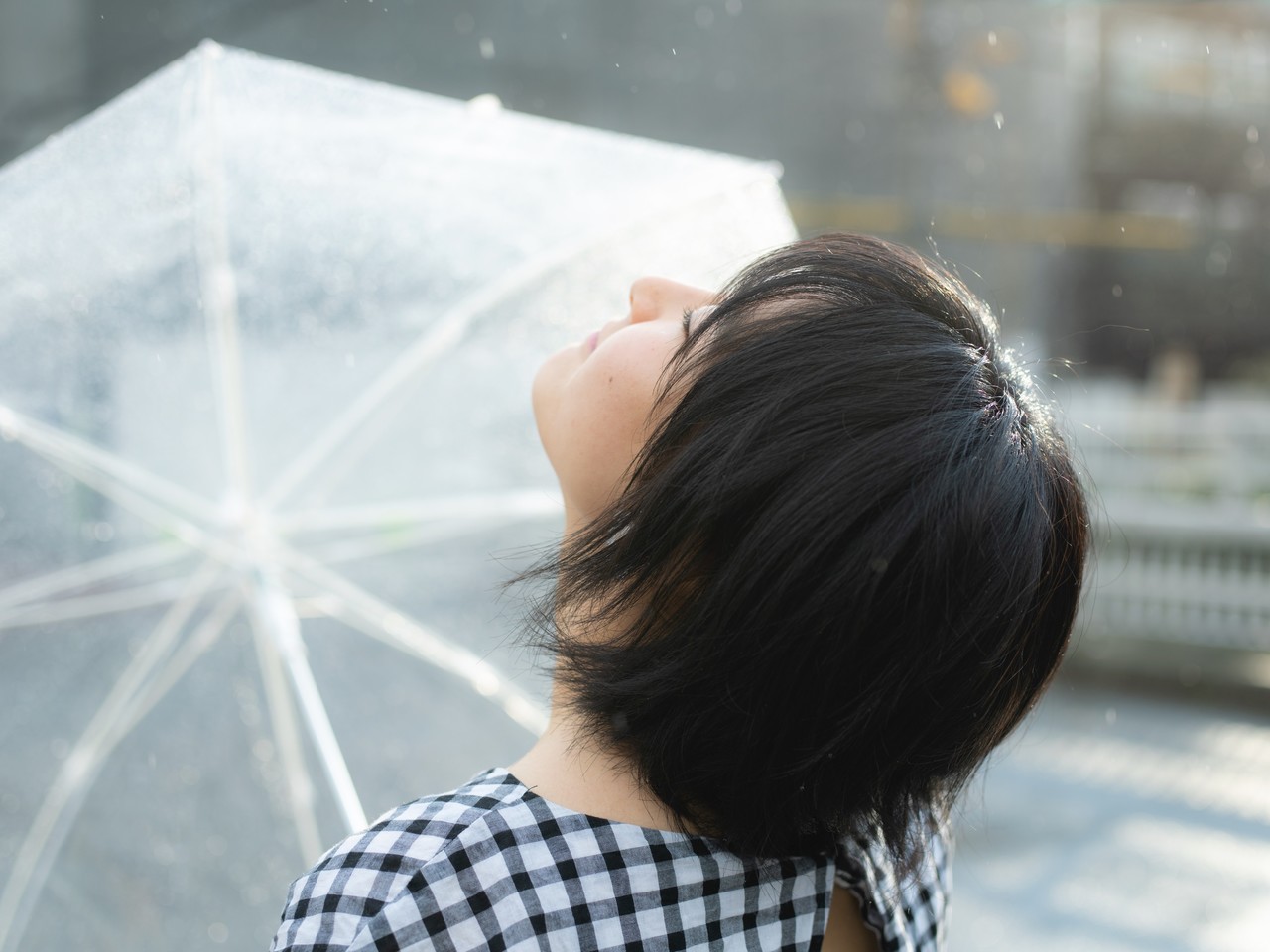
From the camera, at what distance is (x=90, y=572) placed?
148 centimetres

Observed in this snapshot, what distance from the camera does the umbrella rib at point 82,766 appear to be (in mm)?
1400

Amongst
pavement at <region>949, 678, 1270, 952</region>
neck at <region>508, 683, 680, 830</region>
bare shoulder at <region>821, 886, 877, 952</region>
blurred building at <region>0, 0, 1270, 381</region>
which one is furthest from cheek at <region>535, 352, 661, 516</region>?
pavement at <region>949, 678, 1270, 952</region>

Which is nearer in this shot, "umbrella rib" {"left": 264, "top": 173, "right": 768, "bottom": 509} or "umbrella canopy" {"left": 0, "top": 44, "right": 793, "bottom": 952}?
"umbrella canopy" {"left": 0, "top": 44, "right": 793, "bottom": 952}

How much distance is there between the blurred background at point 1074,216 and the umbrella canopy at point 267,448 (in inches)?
6.3

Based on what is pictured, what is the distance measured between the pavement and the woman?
1617 mm

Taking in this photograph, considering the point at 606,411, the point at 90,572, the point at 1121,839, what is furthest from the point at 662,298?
the point at 1121,839

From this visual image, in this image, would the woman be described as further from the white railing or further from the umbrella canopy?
the white railing

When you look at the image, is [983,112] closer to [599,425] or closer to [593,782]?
[599,425]

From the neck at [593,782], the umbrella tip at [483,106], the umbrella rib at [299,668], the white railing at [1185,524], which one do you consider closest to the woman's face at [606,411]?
the neck at [593,782]

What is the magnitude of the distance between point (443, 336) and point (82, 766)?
80 centimetres

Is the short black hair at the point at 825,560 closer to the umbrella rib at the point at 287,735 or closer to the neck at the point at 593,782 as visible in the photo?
the neck at the point at 593,782

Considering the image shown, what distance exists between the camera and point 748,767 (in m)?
0.80

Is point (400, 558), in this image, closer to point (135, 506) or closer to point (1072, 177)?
point (135, 506)

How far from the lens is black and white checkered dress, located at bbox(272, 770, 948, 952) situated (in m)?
0.71
